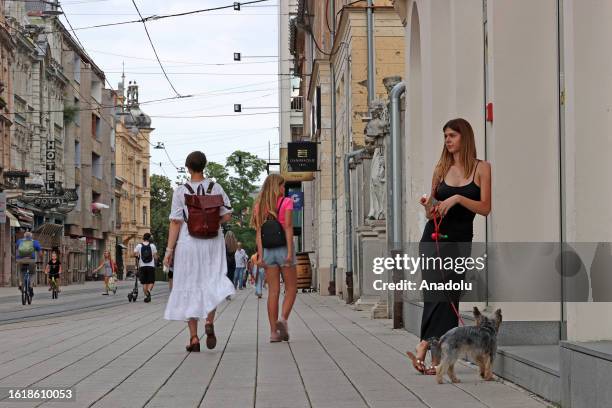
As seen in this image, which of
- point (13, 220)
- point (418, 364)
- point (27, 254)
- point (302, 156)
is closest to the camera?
point (418, 364)

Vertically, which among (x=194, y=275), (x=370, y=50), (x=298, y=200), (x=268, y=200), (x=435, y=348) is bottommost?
(x=435, y=348)

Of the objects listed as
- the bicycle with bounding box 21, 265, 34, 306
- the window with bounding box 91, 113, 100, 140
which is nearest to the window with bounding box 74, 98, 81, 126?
the window with bounding box 91, 113, 100, 140

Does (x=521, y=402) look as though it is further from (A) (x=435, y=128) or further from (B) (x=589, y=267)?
→ (A) (x=435, y=128)

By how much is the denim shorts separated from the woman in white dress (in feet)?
2.75

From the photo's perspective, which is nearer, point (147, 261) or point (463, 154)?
point (463, 154)

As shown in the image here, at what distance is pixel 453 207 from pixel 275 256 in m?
4.62

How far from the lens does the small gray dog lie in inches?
309

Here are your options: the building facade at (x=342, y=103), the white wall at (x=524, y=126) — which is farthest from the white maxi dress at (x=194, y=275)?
the building facade at (x=342, y=103)

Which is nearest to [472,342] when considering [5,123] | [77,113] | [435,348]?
[435,348]

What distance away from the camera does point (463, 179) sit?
8.14m

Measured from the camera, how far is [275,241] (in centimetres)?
1245

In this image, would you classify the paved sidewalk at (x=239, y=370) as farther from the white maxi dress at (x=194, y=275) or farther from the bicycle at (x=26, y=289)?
the bicycle at (x=26, y=289)

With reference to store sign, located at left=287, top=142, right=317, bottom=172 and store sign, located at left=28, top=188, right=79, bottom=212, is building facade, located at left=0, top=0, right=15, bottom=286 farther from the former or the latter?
store sign, located at left=287, top=142, right=317, bottom=172

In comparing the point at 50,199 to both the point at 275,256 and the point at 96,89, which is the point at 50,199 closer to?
the point at 96,89
